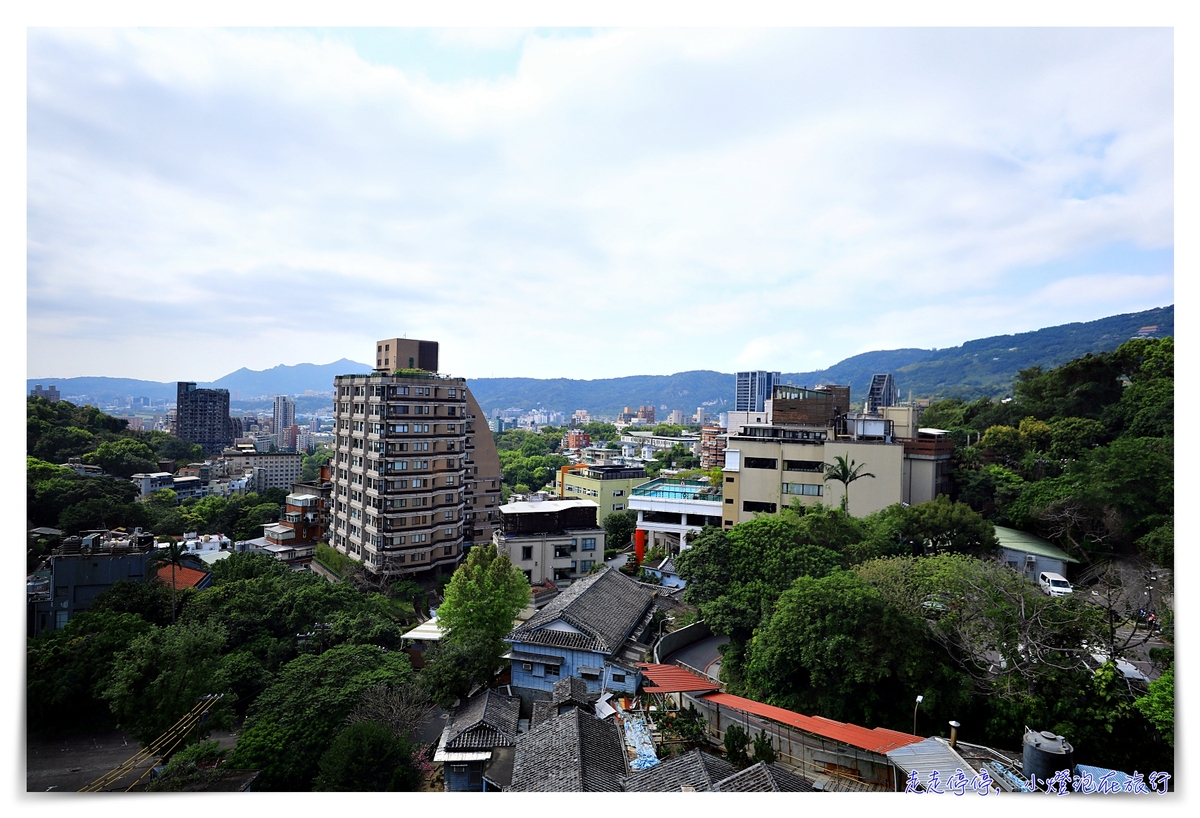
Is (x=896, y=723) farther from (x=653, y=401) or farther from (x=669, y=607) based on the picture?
(x=653, y=401)

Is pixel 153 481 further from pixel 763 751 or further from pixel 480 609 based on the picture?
pixel 763 751

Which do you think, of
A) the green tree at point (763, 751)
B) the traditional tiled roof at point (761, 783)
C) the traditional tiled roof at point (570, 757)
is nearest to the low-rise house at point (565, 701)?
the traditional tiled roof at point (570, 757)

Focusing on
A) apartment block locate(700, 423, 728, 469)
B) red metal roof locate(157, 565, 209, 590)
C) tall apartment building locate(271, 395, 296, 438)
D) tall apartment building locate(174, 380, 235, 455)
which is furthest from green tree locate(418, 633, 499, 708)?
tall apartment building locate(271, 395, 296, 438)

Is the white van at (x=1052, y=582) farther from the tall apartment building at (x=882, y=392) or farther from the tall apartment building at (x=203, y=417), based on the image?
the tall apartment building at (x=203, y=417)

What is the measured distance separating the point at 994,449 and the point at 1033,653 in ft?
29.9

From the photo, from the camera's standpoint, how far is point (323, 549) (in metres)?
14.5

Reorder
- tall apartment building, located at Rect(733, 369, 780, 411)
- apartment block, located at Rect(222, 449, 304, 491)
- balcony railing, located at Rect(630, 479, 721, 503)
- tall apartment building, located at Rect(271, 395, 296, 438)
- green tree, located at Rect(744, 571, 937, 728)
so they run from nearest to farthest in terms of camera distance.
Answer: green tree, located at Rect(744, 571, 937, 728)
balcony railing, located at Rect(630, 479, 721, 503)
apartment block, located at Rect(222, 449, 304, 491)
tall apartment building, located at Rect(733, 369, 780, 411)
tall apartment building, located at Rect(271, 395, 296, 438)

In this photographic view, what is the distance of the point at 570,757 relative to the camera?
18.8 ft

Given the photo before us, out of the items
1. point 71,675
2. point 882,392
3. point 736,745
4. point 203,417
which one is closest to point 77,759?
point 71,675

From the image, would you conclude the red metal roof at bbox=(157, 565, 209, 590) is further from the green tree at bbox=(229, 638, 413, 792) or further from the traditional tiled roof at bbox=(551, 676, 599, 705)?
the traditional tiled roof at bbox=(551, 676, 599, 705)

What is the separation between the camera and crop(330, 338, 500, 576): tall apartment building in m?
13.0

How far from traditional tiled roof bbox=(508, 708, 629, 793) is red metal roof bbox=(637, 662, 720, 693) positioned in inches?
25.5

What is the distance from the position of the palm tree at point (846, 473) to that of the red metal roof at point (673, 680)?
582 centimetres

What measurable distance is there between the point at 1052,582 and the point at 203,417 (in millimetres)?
40742
